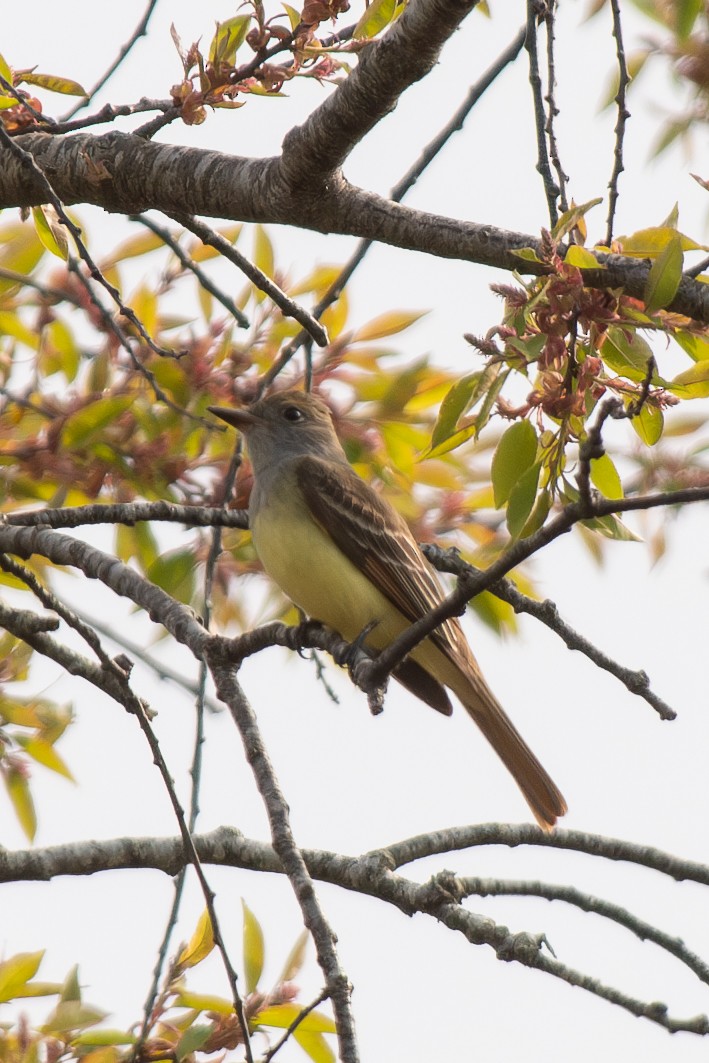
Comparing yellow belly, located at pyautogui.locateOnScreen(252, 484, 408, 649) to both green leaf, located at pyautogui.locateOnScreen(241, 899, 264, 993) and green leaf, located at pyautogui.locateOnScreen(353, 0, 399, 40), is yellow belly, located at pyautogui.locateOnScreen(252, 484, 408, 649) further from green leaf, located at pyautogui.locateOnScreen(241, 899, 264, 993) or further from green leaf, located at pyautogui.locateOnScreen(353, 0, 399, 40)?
green leaf, located at pyautogui.locateOnScreen(353, 0, 399, 40)

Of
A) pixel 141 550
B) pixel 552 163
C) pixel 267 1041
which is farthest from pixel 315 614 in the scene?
pixel 552 163

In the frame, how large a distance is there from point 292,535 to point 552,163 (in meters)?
2.38

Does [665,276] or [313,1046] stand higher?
[665,276]

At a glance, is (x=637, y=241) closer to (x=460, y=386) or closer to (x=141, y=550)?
(x=460, y=386)

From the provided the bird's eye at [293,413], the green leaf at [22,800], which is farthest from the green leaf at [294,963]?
the bird's eye at [293,413]

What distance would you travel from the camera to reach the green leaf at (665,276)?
3168 mm

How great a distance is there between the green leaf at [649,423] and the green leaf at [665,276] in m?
0.31

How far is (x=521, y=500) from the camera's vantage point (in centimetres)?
328

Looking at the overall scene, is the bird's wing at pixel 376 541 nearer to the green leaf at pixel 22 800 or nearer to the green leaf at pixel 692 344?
the green leaf at pixel 22 800

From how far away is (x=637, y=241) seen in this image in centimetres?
346

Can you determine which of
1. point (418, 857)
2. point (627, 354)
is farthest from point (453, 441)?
point (418, 857)

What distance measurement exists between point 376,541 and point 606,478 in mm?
2989

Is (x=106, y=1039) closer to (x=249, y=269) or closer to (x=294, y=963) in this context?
(x=294, y=963)

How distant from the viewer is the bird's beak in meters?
5.65
